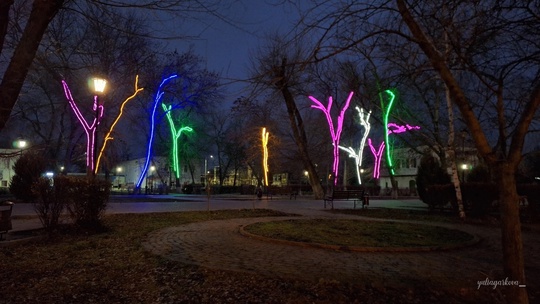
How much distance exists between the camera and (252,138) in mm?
51000

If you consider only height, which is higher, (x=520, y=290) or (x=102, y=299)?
(x=520, y=290)

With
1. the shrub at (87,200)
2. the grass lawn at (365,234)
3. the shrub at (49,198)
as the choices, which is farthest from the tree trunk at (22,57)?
the shrub at (87,200)

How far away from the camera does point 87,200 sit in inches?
415

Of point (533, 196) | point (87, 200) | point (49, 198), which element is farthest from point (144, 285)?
point (533, 196)

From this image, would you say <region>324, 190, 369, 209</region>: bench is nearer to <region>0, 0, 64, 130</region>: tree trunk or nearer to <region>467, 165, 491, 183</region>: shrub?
<region>467, 165, 491, 183</region>: shrub

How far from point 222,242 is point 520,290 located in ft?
21.4

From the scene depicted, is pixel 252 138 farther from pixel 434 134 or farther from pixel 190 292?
pixel 190 292

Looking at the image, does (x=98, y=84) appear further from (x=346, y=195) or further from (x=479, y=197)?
(x=479, y=197)

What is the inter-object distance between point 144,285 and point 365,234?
20.8 ft

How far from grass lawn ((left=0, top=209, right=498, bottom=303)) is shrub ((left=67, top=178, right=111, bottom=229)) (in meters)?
2.38

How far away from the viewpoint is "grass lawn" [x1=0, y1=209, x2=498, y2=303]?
16.2ft

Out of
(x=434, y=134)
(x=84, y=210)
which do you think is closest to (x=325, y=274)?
(x=84, y=210)

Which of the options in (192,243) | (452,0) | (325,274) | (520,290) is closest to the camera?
(520,290)

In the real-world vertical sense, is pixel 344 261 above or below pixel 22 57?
below
